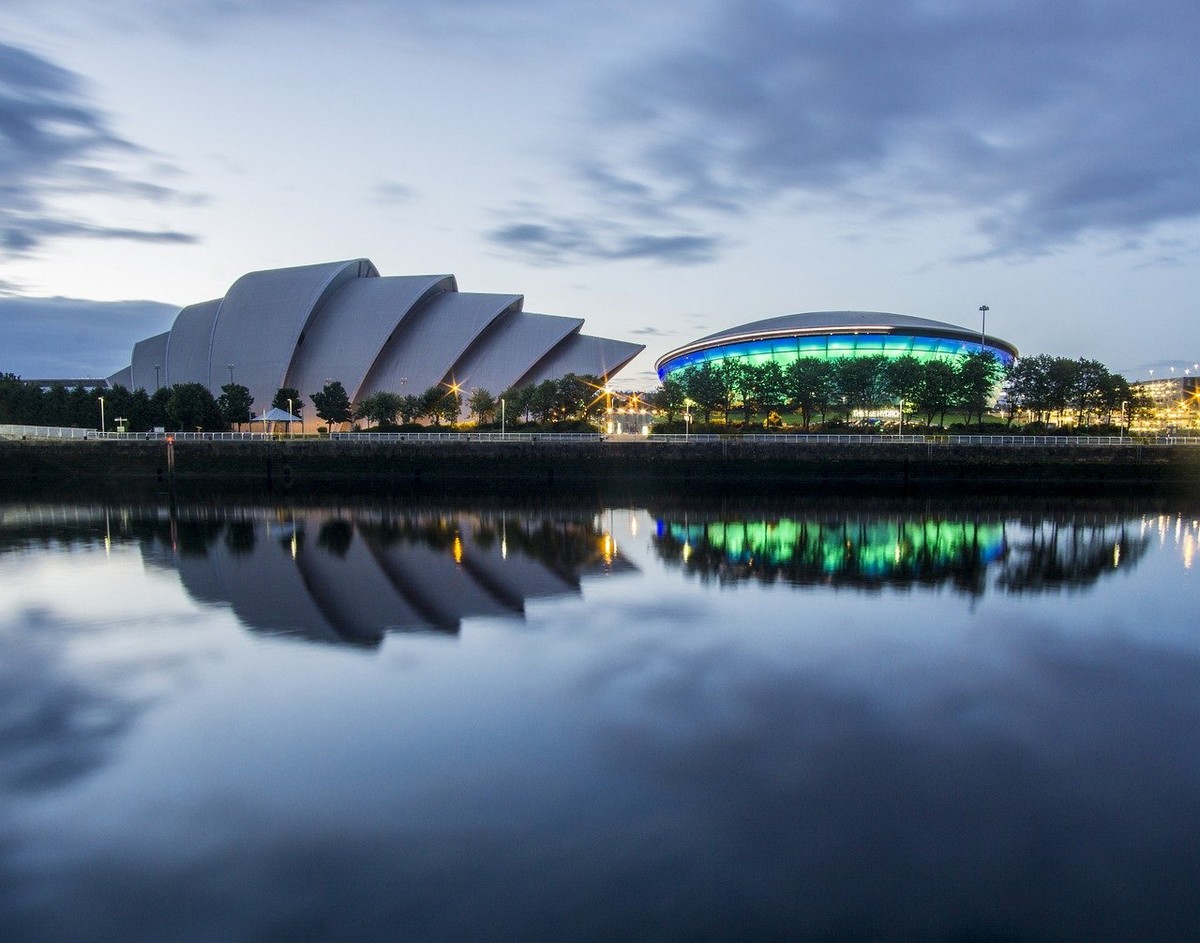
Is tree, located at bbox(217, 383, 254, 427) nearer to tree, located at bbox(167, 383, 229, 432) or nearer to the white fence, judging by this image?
tree, located at bbox(167, 383, 229, 432)

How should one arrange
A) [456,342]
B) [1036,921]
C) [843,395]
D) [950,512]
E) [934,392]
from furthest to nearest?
[456,342]
[843,395]
[934,392]
[950,512]
[1036,921]

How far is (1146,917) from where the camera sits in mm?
4504

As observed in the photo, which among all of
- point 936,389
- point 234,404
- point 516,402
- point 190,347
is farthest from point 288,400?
point 936,389

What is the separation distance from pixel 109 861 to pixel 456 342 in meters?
45.0

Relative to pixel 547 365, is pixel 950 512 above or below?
below

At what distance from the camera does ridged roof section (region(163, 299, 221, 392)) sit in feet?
167

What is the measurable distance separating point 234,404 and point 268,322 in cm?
767

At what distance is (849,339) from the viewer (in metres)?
47.0

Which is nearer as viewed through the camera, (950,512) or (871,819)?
(871,819)

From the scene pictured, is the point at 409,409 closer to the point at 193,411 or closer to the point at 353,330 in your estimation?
the point at 353,330

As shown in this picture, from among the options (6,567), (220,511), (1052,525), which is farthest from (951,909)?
(220,511)

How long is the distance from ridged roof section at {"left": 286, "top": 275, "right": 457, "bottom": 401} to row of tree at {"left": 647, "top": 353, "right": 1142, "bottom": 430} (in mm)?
18085

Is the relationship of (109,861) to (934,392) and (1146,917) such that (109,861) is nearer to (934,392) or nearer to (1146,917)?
(1146,917)

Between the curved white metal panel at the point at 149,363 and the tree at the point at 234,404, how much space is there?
14234 mm
